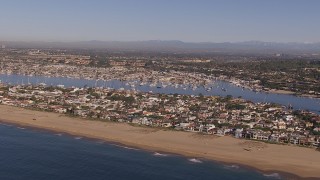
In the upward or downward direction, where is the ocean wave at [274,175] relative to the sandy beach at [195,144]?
downward

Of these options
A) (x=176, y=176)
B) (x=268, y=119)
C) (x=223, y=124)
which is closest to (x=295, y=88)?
(x=268, y=119)

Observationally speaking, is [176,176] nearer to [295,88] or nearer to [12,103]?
[12,103]

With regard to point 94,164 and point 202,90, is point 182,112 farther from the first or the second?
point 202,90

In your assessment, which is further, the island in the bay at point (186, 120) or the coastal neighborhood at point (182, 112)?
the coastal neighborhood at point (182, 112)

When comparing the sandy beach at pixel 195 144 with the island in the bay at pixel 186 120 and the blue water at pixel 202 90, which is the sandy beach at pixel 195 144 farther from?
the blue water at pixel 202 90

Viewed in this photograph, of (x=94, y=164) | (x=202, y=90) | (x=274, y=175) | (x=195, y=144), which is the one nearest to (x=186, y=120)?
(x=195, y=144)

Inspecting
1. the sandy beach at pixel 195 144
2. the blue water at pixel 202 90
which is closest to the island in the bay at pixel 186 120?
the sandy beach at pixel 195 144

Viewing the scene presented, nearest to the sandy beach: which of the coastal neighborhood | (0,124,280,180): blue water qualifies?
(0,124,280,180): blue water
